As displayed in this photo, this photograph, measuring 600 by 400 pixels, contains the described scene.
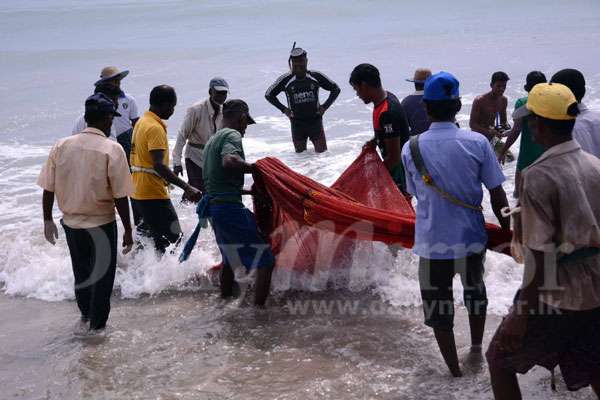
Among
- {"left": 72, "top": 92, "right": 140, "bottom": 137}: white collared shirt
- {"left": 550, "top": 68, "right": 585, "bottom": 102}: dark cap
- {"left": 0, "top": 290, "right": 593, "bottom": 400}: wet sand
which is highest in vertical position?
{"left": 550, "top": 68, "right": 585, "bottom": 102}: dark cap

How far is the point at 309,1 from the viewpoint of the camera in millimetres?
56875

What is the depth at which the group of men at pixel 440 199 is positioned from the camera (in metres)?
3.11

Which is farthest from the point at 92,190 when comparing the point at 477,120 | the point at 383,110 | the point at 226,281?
the point at 477,120

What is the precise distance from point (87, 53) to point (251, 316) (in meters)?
28.8

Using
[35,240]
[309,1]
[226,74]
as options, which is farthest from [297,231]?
[309,1]

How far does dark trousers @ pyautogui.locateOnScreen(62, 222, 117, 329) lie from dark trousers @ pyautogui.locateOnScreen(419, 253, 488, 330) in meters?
2.26

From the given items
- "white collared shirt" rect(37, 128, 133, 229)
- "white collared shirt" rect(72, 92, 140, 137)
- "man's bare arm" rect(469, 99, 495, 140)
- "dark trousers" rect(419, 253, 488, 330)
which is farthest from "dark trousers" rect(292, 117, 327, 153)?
"dark trousers" rect(419, 253, 488, 330)

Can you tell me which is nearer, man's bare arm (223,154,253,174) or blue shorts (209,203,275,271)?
man's bare arm (223,154,253,174)

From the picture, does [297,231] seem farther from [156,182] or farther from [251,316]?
[156,182]

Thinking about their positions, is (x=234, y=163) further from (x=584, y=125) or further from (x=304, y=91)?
(x=304, y=91)

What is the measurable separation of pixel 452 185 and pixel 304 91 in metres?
7.02

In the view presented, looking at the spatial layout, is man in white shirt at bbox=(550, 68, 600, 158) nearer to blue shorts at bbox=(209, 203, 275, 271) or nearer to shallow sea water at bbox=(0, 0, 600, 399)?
shallow sea water at bbox=(0, 0, 600, 399)

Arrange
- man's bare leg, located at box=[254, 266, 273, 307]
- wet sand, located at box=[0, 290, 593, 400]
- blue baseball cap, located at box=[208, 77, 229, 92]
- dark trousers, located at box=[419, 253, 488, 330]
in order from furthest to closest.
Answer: blue baseball cap, located at box=[208, 77, 229, 92]
man's bare leg, located at box=[254, 266, 273, 307]
wet sand, located at box=[0, 290, 593, 400]
dark trousers, located at box=[419, 253, 488, 330]

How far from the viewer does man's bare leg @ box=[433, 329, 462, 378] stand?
4.38 m
